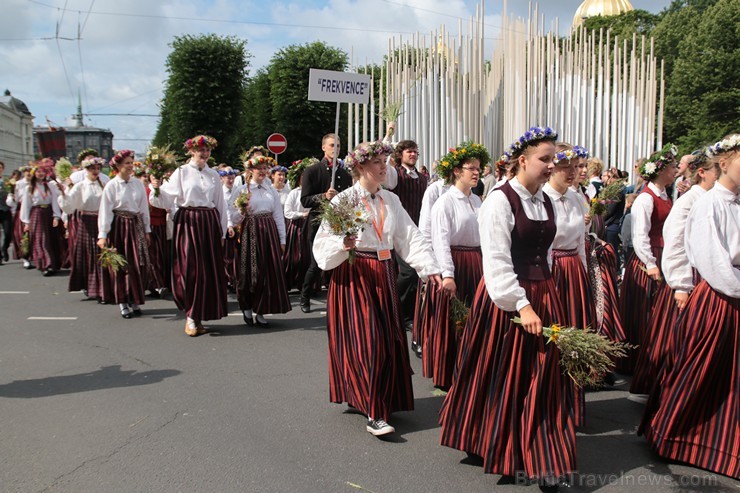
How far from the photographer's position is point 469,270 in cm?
564

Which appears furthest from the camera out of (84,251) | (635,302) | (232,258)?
(84,251)

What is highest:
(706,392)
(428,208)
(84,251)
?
(428,208)

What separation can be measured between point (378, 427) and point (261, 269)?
4.02m

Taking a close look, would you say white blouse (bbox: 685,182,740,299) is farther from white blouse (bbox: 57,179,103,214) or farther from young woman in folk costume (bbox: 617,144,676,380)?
white blouse (bbox: 57,179,103,214)

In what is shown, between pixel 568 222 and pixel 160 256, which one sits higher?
pixel 568 222

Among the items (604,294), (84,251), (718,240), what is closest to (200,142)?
(84,251)

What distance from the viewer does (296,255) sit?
11.0 m

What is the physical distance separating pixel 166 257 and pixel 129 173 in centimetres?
241

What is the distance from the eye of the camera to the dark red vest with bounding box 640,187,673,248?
5.61 metres

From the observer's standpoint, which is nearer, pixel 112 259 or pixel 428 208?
pixel 428 208

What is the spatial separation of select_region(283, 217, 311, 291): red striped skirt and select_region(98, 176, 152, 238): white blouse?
262 cm

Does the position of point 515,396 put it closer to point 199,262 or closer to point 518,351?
point 518,351

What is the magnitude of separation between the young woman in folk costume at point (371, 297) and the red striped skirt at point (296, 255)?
6.05 m

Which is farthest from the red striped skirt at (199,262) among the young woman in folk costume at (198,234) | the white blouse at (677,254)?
the white blouse at (677,254)
